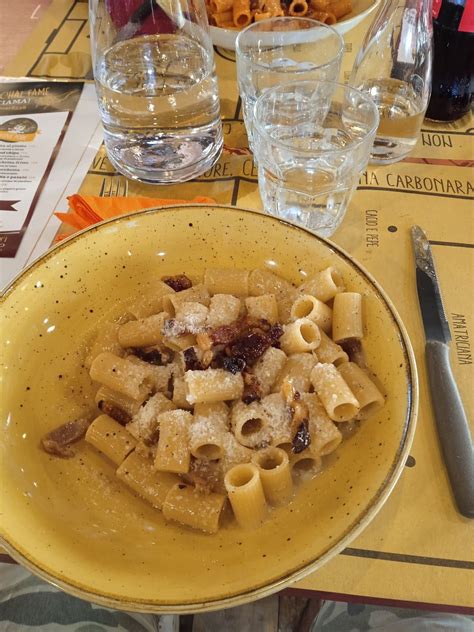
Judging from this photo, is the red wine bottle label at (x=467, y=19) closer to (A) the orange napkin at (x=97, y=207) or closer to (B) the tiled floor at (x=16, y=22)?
(A) the orange napkin at (x=97, y=207)

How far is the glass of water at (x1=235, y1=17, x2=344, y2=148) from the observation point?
111cm

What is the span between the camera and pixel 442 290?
0.90 metres

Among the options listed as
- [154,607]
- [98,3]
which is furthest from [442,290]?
[98,3]

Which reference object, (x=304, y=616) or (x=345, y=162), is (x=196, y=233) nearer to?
(x=345, y=162)

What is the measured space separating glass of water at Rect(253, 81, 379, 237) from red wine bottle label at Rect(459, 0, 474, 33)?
0.26 m

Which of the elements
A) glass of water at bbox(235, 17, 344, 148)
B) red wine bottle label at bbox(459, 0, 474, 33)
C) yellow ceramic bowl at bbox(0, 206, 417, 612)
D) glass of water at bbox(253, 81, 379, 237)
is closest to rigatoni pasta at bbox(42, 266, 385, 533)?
yellow ceramic bowl at bbox(0, 206, 417, 612)

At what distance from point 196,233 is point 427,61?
620mm

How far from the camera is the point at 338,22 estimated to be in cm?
133

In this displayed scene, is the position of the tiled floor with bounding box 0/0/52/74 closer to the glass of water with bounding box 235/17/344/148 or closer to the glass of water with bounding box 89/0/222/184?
the glass of water with bounding box 89/0/222/184

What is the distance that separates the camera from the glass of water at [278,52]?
111 centimetres

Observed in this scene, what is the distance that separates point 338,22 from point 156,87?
538mm

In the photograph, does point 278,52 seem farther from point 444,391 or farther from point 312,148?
point 444,391

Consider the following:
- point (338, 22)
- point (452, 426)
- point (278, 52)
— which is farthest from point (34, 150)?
point (452, 426)

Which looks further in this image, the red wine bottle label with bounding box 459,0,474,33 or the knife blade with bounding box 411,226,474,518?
the red wine bottle label with bounding box 459,0,474,33
